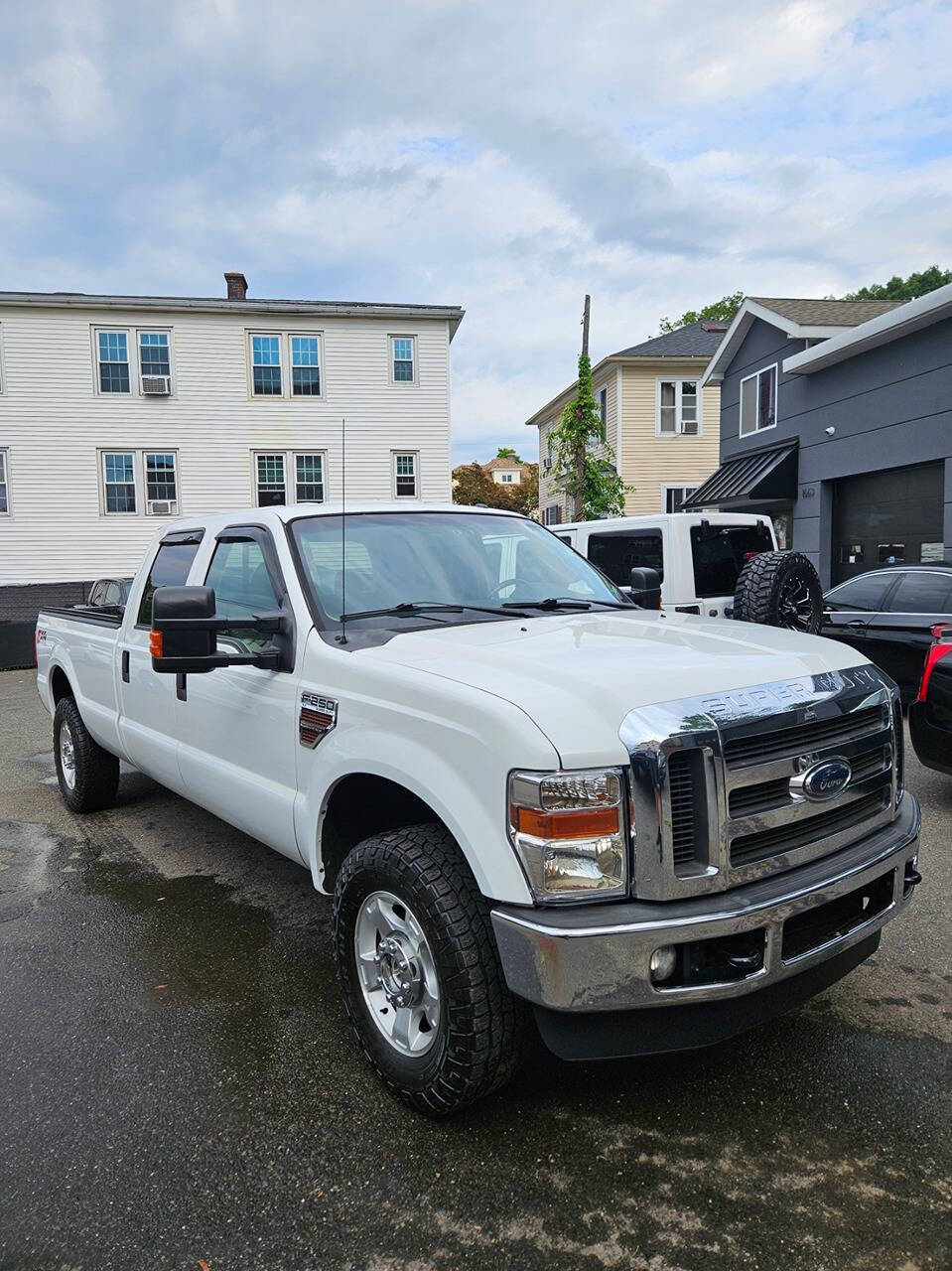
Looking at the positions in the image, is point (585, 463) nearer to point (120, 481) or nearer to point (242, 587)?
point (120, 481)

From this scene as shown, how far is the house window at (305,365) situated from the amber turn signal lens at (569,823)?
844 inches

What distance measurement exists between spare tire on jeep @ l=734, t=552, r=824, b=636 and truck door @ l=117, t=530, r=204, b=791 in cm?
438

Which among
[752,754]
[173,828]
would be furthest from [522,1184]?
[173,828]

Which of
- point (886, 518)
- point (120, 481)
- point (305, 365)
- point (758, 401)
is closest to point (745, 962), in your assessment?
point (886, 518)

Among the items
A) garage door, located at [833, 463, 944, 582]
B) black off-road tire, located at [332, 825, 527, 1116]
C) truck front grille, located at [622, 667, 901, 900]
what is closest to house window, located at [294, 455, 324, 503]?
garage door, located at [833, 463, 944, 582]

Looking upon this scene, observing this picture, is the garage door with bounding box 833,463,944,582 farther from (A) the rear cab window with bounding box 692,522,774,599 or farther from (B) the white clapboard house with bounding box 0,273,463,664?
(B) the white clapboard house with bounding box 0,273,463,664

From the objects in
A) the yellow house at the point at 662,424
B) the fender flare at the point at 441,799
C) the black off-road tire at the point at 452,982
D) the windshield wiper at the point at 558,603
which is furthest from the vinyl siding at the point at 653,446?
the black off-road tire at the point at 452,982

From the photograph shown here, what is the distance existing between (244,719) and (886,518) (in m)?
13.3

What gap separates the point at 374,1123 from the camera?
2.59 m

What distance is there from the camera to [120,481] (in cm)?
2173

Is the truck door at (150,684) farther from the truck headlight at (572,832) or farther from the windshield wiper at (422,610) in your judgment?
the truck headlight at (572,832)

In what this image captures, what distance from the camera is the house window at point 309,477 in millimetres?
22438

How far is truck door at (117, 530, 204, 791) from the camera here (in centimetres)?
430

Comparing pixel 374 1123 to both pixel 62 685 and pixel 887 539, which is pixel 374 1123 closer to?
pixel 62 685
